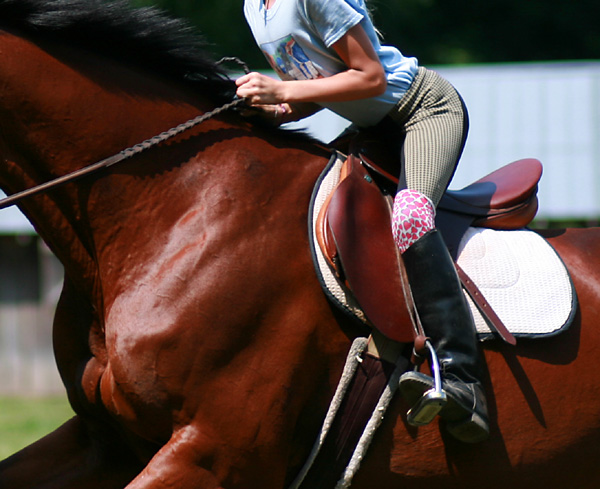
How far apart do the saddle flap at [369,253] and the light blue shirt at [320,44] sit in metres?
0.31

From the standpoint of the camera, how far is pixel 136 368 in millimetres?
2965

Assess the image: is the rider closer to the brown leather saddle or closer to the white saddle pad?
the brown leather saddle

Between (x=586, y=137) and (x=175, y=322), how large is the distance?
37.4ft

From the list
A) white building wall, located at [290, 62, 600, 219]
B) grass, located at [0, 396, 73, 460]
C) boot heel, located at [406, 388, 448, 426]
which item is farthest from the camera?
white building wall, located at [290, 62, 600, 219]

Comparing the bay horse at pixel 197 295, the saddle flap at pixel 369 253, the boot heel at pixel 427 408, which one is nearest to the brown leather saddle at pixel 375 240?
the saddle flap at pixel 369 253

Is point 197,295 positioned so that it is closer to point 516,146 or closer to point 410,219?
point 410,219

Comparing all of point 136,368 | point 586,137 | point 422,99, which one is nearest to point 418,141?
point 422,99

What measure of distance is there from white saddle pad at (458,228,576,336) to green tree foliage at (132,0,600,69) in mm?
15453

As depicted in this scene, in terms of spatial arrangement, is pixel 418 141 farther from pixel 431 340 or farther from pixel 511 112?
pixel 511 112

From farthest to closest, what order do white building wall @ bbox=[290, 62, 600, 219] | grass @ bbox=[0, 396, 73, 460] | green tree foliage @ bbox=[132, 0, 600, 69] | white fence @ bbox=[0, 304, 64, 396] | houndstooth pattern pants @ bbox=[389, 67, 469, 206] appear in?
green tree foliage @ bbox=[132, 0, 600, 69] → white fence @ bbox=[0, 304, 64, 396] → white building wall @ bbox=[290, 62, 600, 219] → grass @ bbox=[0, 396, 73, 460] → houndstooth pattern pants @ bbox=[389, 67, 469, 206]

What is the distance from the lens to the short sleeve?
3.08 meters

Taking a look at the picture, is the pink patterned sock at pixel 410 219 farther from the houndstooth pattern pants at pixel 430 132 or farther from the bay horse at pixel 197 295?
the bay horse at pixel 197 295

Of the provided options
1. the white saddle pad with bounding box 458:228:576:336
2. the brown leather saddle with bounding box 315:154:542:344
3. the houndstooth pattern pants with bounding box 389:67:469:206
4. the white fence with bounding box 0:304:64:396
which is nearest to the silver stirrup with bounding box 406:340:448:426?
the brown leather saddle with bounding box 315:154:542:344

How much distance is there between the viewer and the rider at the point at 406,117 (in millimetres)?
3098
